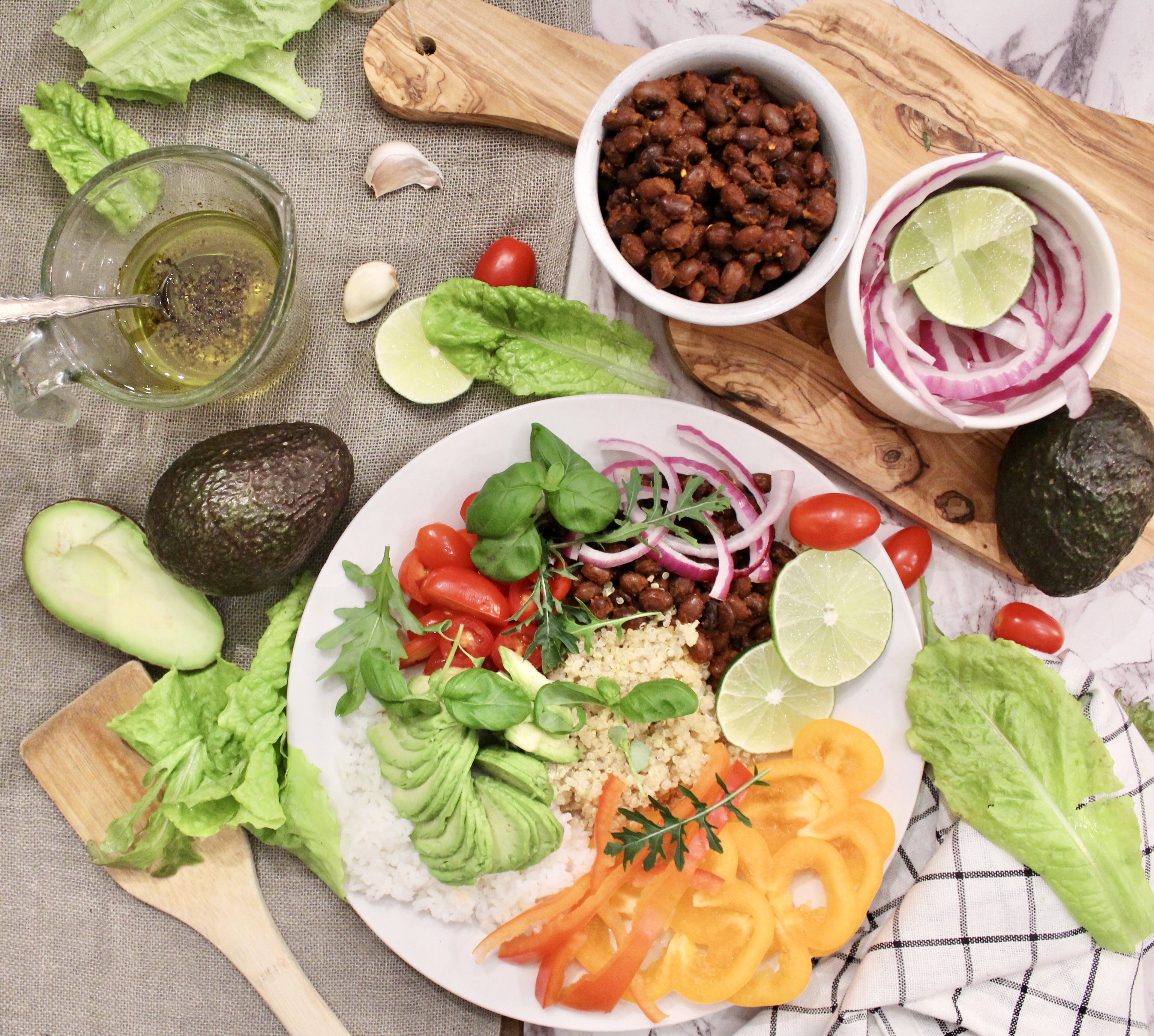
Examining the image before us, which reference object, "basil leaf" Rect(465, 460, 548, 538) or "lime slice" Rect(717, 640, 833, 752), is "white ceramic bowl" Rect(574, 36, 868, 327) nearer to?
"basil leaf" Rect(465, 460, 548, 538)

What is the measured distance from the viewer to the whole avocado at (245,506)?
1723mm

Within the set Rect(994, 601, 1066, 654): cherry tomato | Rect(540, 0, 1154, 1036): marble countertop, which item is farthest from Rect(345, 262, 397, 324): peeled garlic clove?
Rect(994, 601, 1066, 654): cherry tomato

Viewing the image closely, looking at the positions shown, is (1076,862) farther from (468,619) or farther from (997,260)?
(468,619)

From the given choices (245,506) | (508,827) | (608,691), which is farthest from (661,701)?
(245,506)

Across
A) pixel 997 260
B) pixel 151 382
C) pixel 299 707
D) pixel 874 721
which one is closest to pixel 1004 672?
pixel 874 721

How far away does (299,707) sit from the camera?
6.14 ft

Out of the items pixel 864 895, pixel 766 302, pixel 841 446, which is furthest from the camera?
pixel 841 446

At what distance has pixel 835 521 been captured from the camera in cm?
179

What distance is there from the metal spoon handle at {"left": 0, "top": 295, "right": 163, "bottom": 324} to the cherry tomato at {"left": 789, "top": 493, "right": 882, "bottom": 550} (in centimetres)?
149

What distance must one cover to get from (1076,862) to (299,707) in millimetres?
1697

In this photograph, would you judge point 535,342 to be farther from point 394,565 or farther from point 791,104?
point 791,104

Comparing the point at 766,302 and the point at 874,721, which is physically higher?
the point at 766,302

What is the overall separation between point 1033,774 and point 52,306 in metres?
2.25

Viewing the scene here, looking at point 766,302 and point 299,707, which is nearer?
point 766,302
